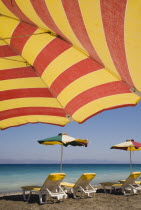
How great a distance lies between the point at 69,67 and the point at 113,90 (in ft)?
1.79

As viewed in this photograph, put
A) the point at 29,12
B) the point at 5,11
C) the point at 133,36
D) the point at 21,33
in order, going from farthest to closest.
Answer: the point at 21,33, the point at 5,11, the point at 29,12, the point at 133,36

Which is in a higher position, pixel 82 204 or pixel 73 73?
pixel 73 73

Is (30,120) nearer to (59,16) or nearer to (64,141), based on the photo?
(59,16)

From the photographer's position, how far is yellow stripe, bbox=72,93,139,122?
215 centimetres

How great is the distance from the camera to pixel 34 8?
1808mm

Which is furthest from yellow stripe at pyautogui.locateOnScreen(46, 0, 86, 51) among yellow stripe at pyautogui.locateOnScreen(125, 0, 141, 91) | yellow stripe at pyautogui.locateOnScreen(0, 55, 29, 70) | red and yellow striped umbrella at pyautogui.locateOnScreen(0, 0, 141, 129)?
yellow stripe at pyautogui.locateOnScreen(0, 55, 29, 70)

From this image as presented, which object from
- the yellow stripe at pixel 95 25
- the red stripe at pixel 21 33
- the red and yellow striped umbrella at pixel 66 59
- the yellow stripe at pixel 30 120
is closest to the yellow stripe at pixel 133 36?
the red and yellow striped umbrella at pixel 66 59

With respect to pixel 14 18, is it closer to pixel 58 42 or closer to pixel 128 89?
pixel 58 42

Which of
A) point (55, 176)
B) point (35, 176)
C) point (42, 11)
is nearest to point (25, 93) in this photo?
Answer: point (42, 11)

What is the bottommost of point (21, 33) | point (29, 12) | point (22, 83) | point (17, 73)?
point (22, 83)

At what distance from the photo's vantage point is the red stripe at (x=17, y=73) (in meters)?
2.88

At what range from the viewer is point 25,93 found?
3.04 metres

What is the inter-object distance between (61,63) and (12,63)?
734mm

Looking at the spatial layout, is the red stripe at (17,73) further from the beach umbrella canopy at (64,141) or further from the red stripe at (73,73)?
the beach umbrella canopy at (64,141)
